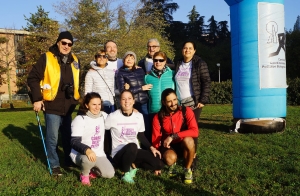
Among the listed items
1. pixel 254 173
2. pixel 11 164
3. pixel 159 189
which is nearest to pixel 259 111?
pixel 254 173

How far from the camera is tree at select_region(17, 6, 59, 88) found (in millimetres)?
24938

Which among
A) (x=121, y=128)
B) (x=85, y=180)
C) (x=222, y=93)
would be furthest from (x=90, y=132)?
(x=222, y=93)

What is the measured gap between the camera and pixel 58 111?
491cm

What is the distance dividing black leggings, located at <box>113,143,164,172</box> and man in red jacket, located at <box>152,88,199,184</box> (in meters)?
0.15

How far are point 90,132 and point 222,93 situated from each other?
19.6 m

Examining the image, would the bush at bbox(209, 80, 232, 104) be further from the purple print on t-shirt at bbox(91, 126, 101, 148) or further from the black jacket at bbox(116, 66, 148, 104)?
the purple print on t-shirt at bbox(91, 126, 101, 148)

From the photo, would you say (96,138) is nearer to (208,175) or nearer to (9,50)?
(208,175)

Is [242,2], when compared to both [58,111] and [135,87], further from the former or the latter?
[58,111]

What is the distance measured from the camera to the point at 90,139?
15.1ft

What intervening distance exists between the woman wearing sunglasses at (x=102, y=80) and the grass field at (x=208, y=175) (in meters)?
1.15

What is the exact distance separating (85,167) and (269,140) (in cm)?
442

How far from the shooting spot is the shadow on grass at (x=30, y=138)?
6384mm

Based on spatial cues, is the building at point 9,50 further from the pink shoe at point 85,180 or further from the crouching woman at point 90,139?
the pink shoe at point 85,180

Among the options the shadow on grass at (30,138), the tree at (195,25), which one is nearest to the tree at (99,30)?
the shadow on grass at (30,138)
